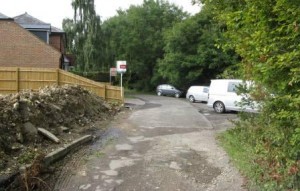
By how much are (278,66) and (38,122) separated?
293 inches

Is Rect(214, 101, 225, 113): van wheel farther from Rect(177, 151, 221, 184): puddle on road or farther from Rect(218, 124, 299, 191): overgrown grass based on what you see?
Rect(177, 151, 221, 184): puddle on road

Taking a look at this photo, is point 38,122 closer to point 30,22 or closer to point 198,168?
point 198,168

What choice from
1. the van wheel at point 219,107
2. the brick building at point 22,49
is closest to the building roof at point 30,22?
the brick building at point 22,49

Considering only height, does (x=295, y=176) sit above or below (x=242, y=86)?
below

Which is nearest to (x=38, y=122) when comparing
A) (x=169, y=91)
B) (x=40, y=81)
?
(x=40, y=81)

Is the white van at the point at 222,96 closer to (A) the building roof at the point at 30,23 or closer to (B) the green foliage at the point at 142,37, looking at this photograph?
(A) the building roof at the point at 30,23

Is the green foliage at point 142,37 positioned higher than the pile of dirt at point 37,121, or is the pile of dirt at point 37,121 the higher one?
the green foliage at point 142,37

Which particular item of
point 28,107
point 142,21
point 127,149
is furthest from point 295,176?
point 142,21

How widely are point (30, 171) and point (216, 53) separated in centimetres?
3345

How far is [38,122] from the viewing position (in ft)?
36.3

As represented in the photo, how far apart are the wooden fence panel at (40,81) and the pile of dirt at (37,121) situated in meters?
8.41

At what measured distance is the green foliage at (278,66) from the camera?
5230 millimetres

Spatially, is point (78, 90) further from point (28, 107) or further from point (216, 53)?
point (216, 53)

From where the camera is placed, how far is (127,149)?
10.5 metres
